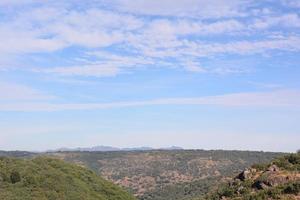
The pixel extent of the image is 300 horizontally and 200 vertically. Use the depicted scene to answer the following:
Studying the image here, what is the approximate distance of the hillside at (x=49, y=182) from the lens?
324 ft

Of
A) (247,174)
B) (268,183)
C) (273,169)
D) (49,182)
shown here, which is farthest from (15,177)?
(268,183)

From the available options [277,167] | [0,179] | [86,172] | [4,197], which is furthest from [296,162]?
[86,172]

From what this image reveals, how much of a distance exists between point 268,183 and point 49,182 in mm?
73815

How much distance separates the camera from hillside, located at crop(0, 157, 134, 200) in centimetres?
9888

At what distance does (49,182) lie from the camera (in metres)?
105

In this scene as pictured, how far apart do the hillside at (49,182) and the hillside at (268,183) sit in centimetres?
6076

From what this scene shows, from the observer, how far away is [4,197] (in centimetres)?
9412

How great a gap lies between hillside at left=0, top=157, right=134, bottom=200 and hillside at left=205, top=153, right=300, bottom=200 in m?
60.8

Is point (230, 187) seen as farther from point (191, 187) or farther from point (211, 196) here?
point (191, 187)

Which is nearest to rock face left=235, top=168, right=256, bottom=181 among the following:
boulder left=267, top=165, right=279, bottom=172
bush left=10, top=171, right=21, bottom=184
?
boulder left=267, top=165, right=279, bottom=172

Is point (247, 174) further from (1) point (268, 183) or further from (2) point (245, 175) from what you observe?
(1) point (268, 183)

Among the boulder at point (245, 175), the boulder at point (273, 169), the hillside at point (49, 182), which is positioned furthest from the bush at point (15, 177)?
the boulder at point (273, 169)

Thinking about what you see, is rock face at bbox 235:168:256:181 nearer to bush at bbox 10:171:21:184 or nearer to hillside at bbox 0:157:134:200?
hillside at bbox 0:157:134:200

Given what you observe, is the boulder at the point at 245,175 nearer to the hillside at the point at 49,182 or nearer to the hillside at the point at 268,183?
the hillside at the point at 268,183
